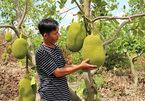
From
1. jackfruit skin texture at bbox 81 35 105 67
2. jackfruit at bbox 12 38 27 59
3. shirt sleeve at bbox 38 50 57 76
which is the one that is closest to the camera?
jackfruit skin texture at bbox 81 35 105 67

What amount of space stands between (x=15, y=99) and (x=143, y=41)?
3.13 m

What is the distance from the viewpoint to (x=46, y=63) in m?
1.33

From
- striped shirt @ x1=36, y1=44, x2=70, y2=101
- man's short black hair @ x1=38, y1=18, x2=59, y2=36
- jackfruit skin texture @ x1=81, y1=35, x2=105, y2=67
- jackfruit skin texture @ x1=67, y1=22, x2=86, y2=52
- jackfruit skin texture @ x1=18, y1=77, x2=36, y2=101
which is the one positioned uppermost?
man's short black hair @ x1=38, y1=18, x2=59, y2=36

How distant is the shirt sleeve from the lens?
130 centimetres

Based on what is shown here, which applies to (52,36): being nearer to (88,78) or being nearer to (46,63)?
(46,63)

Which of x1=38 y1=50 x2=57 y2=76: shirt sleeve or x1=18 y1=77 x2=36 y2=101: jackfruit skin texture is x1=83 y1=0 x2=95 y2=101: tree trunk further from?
x1=18 y1=77 x2=36 y2=101: jackfruit skin texture

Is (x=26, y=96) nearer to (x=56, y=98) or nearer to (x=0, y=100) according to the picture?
(x=56, y=98)

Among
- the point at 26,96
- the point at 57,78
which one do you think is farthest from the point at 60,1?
the point at 26,96

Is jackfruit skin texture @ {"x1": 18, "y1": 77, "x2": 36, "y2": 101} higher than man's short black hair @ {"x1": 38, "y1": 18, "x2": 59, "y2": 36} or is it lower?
lower

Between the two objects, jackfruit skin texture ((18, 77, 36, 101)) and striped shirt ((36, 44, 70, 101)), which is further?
jackfruit skin texture ((18, 77, 36, 101))

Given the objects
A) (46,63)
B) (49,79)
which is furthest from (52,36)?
(49,79)

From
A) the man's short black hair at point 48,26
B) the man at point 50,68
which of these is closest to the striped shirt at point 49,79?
the man at point 50,68

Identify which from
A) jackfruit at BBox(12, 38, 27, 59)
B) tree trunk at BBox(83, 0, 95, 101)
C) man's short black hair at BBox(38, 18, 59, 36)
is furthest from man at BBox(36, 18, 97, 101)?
jackfruit at BBox(12, 38, 27, 59)

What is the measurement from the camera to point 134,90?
3.83 meters
